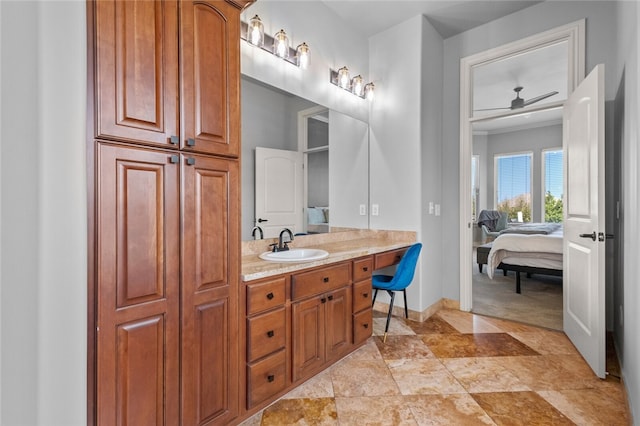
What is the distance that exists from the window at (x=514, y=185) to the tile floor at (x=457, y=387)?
611 centimetres

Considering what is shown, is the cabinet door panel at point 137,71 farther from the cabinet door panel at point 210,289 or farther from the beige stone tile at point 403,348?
the beige stone tile at point 403,348

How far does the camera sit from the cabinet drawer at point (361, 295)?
2.38 m

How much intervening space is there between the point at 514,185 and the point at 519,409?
765cm

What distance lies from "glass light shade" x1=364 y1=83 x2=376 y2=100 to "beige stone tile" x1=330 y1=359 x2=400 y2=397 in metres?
2.60

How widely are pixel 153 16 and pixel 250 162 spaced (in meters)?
1.10

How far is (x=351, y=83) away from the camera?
322 centimetres

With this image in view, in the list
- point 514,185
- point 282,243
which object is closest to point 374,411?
point 282,243

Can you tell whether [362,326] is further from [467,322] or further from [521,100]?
[521,100]

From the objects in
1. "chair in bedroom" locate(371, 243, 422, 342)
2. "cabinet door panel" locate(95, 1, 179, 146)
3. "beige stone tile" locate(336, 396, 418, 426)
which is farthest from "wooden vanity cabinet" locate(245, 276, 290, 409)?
"chair in bedroom" locate(371, 243, 422, 342)

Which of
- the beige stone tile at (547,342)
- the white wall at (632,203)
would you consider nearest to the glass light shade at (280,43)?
the white wall at (632,203)

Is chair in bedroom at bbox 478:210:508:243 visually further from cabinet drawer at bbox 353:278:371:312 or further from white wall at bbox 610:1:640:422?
cabinet drawer at bbox 353:278:371:312

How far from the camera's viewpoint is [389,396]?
1.92m

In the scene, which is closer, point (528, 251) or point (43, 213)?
point (43, 213)

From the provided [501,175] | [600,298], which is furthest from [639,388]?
[501,175]
